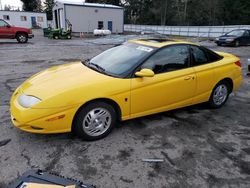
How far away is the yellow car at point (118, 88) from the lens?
10.3 ft

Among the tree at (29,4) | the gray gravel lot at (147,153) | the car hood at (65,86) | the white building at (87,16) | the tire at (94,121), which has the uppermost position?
the tree at (29,4)

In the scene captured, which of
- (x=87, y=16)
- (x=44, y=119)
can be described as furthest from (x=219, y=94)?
(x=87, y=16)

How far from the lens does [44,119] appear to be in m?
3.06

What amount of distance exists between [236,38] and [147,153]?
1760 centimetres

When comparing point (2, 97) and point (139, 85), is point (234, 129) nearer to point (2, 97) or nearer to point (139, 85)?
point (139, 85)

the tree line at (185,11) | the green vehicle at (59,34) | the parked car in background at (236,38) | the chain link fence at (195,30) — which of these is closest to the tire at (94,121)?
the parked car in background at (236,38)

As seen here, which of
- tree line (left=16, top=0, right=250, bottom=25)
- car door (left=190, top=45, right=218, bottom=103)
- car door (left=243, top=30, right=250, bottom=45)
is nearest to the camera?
car door (left=190, top=45, right=218, bottom=103)

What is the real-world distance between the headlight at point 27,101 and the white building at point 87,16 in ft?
91.6

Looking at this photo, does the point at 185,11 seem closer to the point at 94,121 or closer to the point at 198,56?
the point at 198,56

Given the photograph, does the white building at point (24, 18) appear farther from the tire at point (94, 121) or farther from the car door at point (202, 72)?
the tire at point (94, 121)

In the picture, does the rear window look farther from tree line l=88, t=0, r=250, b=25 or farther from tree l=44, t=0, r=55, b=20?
tree l=44, t=0, r=55, b=20

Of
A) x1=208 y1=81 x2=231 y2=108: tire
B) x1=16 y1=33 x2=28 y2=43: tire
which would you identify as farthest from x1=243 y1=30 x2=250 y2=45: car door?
x1=16 y1=33 x2=28 y2=43: tire

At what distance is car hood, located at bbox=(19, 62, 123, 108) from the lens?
3.11 metres

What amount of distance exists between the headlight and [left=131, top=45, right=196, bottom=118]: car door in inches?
54.2
